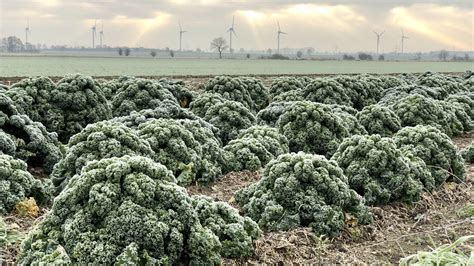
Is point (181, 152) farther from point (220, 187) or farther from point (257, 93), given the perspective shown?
point (257, 93)

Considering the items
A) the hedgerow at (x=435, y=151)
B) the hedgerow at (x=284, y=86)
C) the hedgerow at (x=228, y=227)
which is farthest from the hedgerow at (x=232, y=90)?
the hedgerow at (x=228, y=227)

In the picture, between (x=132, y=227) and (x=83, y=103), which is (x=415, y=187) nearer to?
(x=132, y=227)

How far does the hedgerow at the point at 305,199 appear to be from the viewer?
7.06 metres

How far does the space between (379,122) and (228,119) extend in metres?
3.70

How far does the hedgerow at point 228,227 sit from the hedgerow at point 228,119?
612 cm

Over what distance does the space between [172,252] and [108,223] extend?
2.29 ft

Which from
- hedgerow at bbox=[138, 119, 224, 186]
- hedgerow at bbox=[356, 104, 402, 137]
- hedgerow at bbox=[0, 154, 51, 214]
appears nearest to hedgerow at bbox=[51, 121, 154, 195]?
hedgerow at bbox=[0, 154, 51, 214]

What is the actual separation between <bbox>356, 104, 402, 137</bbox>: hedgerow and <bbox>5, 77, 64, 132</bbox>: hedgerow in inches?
285

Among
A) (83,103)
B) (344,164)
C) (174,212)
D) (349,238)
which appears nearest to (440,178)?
(344,164)

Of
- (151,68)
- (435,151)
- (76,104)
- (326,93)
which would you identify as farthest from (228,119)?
(151,68)

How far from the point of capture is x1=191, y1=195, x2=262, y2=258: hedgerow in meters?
6.00

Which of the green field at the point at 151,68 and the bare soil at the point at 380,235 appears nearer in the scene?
the bare soil at the point at 380,235

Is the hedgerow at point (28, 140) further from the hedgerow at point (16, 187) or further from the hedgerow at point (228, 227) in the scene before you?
the hedgerow at point (228, 227)

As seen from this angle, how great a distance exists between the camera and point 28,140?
33.8 feet
